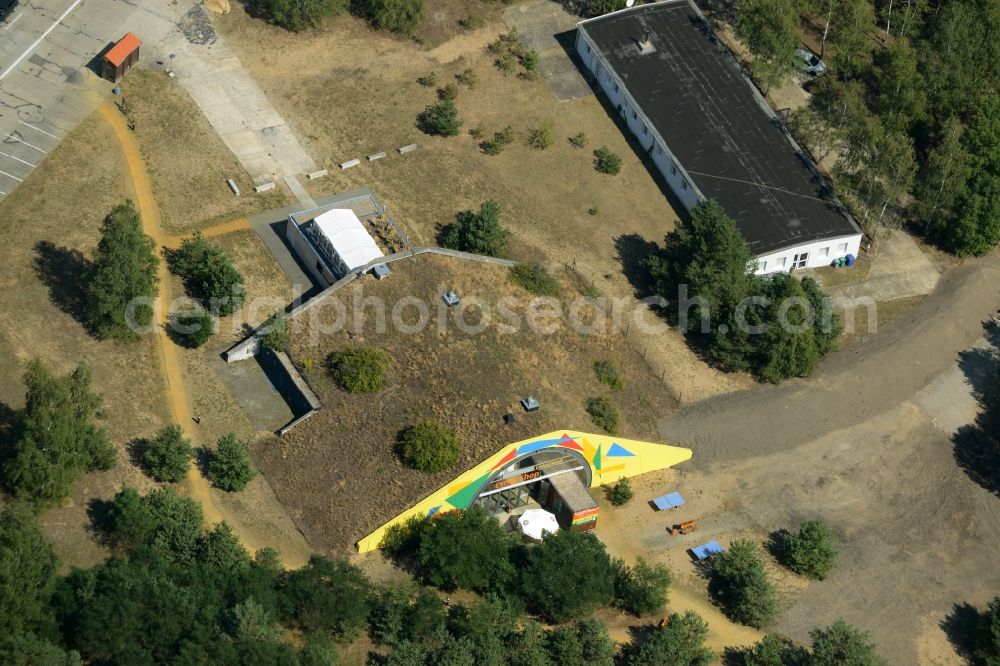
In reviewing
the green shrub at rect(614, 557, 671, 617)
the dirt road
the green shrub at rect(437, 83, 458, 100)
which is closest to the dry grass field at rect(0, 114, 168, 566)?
the green shrub at rect(437, 83, 458, 100)

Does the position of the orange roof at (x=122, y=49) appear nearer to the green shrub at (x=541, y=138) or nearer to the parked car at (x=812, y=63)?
the green shrub at (x=541, y=138)

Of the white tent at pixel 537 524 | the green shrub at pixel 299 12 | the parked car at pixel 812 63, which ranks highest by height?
the green shrub at pixel 299 12

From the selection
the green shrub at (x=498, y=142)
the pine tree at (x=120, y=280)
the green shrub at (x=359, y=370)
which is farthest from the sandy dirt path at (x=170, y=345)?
the green shrub at (x=498, y=142)

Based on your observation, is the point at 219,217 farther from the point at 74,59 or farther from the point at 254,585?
the point at 254,585

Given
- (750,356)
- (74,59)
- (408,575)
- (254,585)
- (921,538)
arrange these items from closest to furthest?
(254,585) → (408,575) → (921,538) → (750,356) → (74,59)

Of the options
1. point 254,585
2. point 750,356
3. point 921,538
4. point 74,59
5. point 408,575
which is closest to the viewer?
point 254,585

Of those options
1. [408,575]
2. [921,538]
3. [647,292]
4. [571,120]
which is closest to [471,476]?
[408,575]

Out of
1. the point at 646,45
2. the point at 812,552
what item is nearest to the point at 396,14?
the point at 646,45
